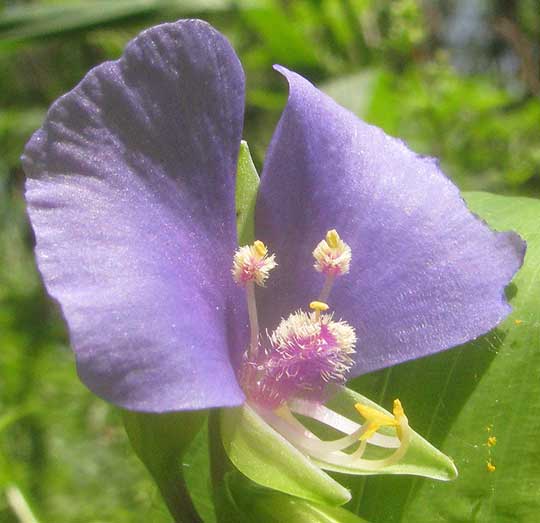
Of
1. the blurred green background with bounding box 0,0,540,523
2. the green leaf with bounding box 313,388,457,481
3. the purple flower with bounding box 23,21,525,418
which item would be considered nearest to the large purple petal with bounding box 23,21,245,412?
the purple flower with bounding box 23,21,525,418

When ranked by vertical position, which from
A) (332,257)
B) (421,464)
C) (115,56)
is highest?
(332,257)

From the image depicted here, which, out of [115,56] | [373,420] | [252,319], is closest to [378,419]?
[373,420]

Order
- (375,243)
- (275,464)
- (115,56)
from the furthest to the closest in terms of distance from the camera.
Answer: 1. (115,56)
2. (375,243)
3. (275,464)

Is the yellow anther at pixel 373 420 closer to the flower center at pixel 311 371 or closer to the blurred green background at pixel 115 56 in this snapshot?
the flower center at pixel 311 371

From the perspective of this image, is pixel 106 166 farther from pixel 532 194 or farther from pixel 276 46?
pixel 532 194

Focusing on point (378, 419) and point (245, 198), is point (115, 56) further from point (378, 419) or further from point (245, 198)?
point (378, 419)

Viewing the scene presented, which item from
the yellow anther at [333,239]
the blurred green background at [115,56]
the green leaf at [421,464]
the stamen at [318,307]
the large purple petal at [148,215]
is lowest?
the blurred green background at [115,56]

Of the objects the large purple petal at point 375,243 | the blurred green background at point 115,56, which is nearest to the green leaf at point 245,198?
the large purple petal at point 375,243
